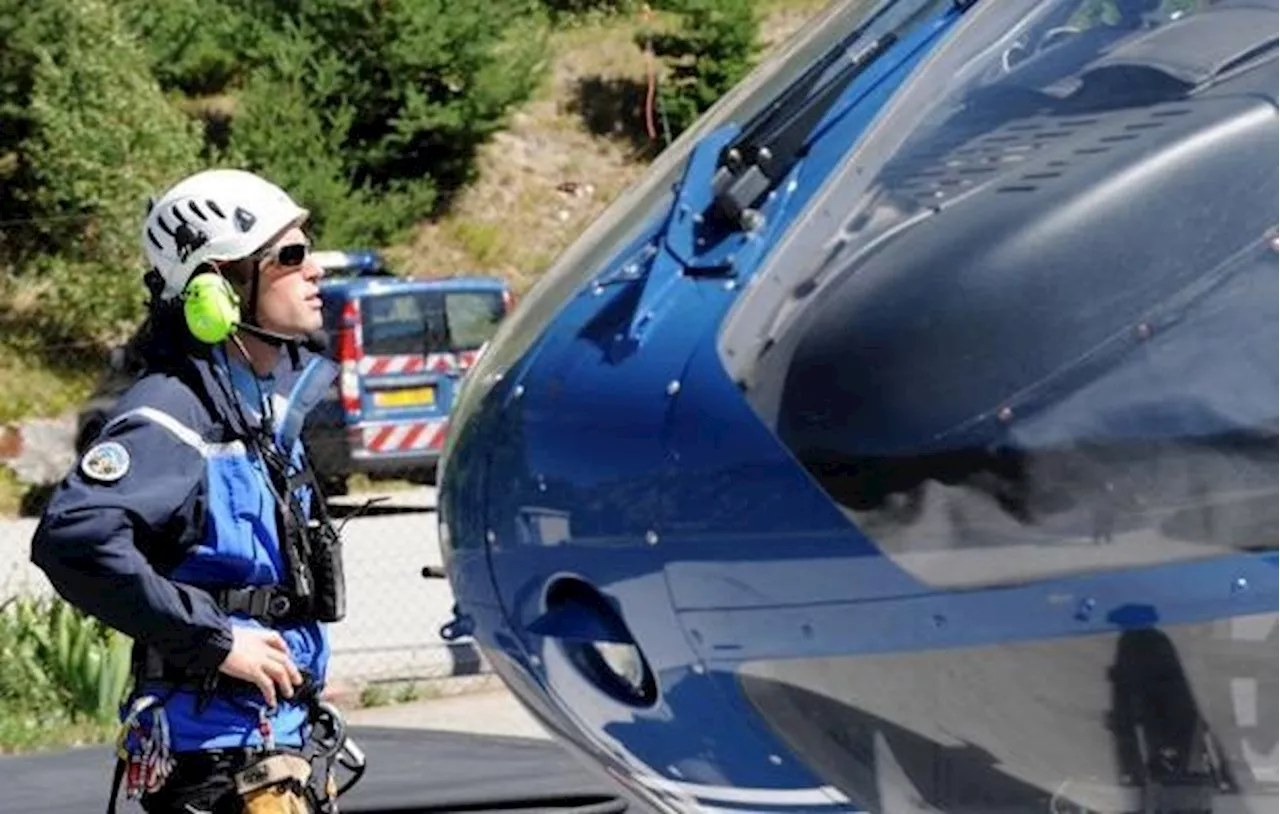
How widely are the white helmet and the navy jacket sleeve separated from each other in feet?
1.15

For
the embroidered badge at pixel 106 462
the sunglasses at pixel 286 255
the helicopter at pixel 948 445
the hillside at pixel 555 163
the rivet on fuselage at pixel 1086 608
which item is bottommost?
the rivet on fuselage at pixel 1086 608

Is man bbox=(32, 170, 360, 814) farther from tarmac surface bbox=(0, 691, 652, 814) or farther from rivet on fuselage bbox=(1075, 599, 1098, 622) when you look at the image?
tarmac surface bbox=(0, 691, 652, 814)

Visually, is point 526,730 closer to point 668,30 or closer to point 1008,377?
point 1008,377

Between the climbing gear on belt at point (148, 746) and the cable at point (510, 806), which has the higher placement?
the cable at point (510, 806)

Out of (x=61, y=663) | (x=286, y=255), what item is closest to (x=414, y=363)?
Answer: (x=61, y=663)

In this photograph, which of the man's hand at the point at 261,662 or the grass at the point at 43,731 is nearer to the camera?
the man's hand at the point at 261,662

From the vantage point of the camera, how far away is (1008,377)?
3.42 metres

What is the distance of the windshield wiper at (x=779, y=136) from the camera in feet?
12.2

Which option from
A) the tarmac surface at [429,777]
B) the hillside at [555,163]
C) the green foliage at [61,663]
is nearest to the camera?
the tarmac surface at [429,777]

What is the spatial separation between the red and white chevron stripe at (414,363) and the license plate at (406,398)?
0.15m

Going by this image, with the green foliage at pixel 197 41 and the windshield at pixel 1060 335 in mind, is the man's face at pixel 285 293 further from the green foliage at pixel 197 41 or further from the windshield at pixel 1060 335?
the green foliage at pixel 197 41

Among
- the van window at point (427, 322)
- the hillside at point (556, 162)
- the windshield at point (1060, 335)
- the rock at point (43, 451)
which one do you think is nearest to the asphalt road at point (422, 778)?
the windshield at point (1060, 335)

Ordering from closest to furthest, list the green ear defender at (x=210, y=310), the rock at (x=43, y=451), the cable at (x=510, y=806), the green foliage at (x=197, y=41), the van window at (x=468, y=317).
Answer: the green ear defender at (x=210, y=310) < the cable at (x=510, y=806) < the van window at (x=468, y=317) < the rock at (x=43, y=451) < the green foliage at (x=197, y=41)

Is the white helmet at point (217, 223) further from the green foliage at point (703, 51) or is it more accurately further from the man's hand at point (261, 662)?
the green foliage at point (703, 51)
